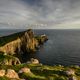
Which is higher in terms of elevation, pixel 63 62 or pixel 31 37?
pixel 31 37

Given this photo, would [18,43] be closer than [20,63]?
No

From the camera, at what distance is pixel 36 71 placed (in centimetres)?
4797

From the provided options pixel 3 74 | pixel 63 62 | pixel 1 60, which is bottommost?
pixel 63 62

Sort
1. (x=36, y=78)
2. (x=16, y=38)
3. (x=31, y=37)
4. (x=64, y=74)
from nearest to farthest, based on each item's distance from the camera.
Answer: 1. (x=36, y=78)
2. (x=64, y=74)
3. (x=16, y=38)
4. (x=31, y=37)

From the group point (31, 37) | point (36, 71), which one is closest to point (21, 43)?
point (31, 37)

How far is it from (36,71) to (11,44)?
279 ft

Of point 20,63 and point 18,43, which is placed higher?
point 18,43

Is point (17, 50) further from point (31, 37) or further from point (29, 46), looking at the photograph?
point (31, 37)

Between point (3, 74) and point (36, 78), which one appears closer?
point (3, 74)

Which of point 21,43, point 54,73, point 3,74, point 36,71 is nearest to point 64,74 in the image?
point 54,73

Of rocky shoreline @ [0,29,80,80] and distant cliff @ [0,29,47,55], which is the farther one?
distant cliff @ [0,29,47,55]

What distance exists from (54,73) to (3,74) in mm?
14468

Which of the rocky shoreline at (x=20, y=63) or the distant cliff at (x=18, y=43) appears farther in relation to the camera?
the distant cliff at (x=18, y=43)

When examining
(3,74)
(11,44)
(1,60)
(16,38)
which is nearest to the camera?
(3,74)
